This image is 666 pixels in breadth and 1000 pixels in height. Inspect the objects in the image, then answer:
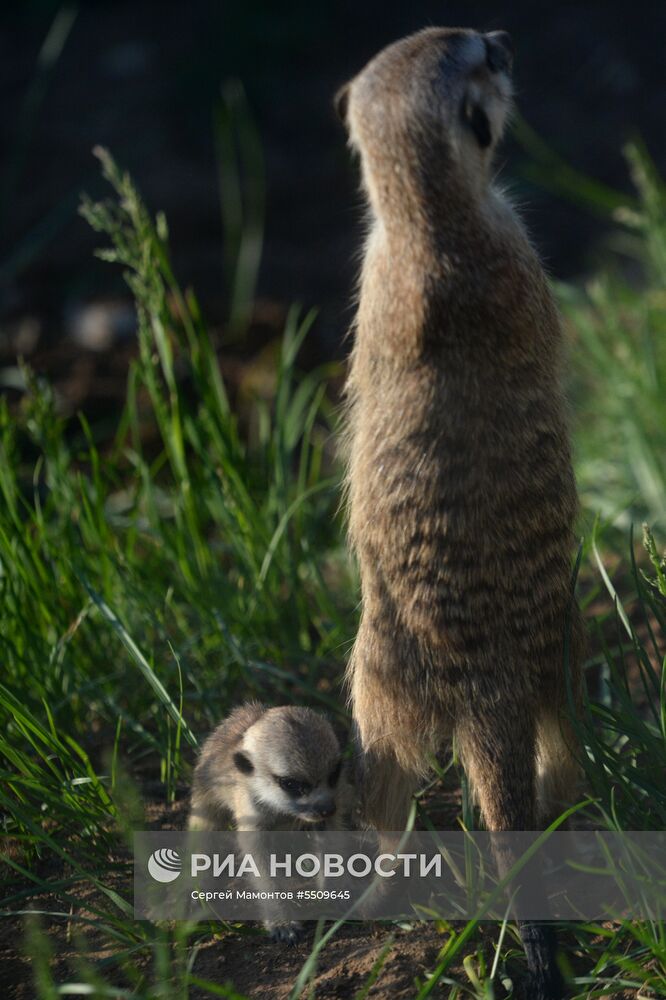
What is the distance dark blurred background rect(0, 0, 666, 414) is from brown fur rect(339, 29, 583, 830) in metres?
3.30

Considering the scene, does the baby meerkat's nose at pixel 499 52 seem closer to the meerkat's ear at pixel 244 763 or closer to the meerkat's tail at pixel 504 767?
the meerkat's tail at pixel 504 767

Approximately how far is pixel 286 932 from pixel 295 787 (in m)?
0.27

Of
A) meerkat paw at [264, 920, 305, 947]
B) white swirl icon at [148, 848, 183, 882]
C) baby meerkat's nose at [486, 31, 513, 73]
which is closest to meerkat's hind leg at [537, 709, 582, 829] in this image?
meerkat paw at [264, 920, 305, 947]

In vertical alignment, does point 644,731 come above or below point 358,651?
below

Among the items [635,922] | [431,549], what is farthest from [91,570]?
[635,922]

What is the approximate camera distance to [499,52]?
7.37 ft

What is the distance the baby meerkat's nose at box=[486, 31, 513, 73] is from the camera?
2.22 meters

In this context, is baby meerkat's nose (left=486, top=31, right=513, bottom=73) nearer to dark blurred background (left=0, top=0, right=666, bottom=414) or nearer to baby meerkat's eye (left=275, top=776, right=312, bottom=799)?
baby meerkat's eye (left=275, top=776, right=312, bottom=799)

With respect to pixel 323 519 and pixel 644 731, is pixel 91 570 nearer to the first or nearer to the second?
pixel 323 519

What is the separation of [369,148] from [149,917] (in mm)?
1543

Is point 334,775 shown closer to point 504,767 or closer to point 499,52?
point 504,767

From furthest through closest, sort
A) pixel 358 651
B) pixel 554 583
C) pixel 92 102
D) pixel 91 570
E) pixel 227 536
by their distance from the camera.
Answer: pixel 92 102, pixel 227 536, pixel 91 570, pixel 358 651, pixel 554 583

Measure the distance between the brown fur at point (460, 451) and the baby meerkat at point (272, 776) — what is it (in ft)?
0.57

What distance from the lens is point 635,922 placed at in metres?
1.96
